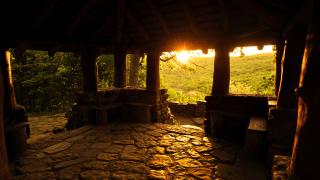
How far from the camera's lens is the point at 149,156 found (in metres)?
5.30

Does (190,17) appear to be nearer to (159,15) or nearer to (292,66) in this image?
(159,15)

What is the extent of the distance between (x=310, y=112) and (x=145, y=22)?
6459 millimetres

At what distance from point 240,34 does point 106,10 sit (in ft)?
15.2

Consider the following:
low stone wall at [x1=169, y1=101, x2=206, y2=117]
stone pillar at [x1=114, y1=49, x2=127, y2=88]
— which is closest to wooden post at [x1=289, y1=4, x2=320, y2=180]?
stone pillar at [x1=114, y1=49, x2=127, y2=88]

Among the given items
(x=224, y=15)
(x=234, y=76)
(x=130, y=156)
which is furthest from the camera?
(x=234, y=76)

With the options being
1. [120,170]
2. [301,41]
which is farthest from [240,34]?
[120,170]

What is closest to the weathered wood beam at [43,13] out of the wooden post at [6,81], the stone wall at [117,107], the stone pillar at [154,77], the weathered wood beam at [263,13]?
the wooden post at [6,81]

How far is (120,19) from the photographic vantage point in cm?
745

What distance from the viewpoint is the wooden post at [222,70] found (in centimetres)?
676

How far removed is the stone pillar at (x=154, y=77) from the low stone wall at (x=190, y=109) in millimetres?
5583

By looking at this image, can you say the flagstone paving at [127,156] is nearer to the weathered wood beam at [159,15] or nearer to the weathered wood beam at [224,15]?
the weathered wood beam at [224,15]

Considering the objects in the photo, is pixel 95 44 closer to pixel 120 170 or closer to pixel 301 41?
pixel 120 170

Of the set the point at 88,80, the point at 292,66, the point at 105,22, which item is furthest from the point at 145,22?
the point at 292,66

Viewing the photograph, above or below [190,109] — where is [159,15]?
above
